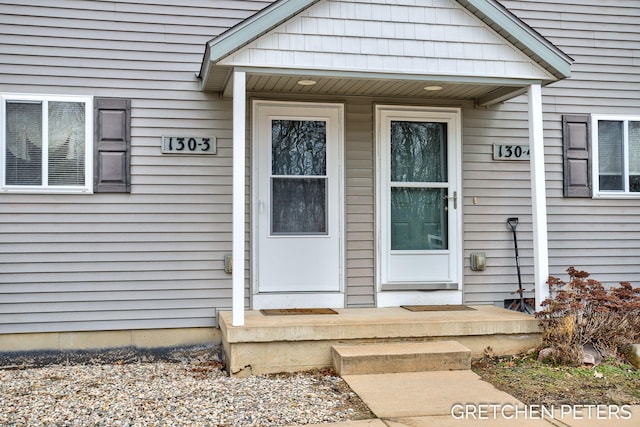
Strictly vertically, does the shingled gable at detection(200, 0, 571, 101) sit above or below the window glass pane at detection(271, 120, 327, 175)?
above

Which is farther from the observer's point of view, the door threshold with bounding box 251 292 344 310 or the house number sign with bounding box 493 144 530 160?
the house number sign with bounding box 493 144 530 160

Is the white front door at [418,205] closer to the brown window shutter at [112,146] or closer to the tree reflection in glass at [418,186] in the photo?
the tree reflection in glass at [418,186]

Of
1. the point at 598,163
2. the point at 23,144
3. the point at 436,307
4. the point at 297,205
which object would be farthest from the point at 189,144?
the point at 598,163

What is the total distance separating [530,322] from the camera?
532 centimetres

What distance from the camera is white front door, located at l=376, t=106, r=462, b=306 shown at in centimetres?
605

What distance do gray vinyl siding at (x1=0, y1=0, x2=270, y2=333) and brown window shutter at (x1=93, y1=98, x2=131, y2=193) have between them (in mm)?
74

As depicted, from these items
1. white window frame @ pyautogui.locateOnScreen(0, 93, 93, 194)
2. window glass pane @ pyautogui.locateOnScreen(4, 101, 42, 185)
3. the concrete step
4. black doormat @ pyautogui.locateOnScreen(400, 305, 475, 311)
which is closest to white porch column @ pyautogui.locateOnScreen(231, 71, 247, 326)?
the concrete step

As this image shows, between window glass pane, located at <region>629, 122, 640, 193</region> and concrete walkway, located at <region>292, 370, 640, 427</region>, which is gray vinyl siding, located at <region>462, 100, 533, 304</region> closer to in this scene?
window glass pane, located at <region>629, 122, 640, 193</region>

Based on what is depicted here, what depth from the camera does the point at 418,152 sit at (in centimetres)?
618

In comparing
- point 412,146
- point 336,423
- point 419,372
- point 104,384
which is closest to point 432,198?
point 412,146

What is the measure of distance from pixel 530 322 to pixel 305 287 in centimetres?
201

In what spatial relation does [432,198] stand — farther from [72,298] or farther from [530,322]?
[72,298]

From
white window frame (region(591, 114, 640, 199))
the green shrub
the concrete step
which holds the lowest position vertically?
the concrete step

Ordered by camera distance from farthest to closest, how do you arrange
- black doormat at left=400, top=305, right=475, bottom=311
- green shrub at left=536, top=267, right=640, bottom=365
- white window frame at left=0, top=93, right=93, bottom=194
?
black doormat at left=400, top=305, right=475, bottom=311, white window frame at left=0, top=93, right=93, bottom=194, green shrub at left=536, top=267, right=640, bottom=365
